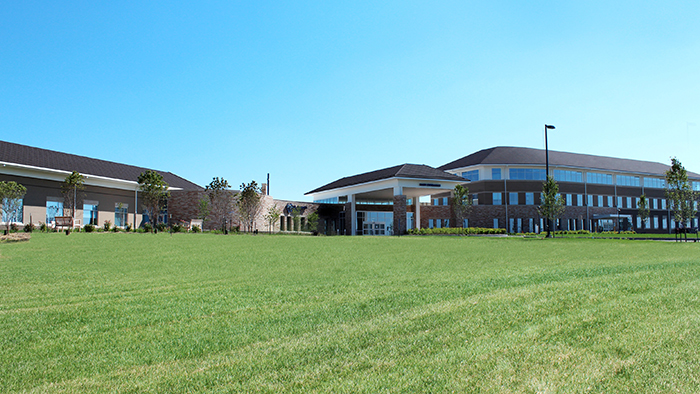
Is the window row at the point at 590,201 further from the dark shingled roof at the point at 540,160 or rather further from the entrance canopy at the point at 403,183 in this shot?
the entrance canopy at the point at 403,183

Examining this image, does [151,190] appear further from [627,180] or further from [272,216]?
[627,180]

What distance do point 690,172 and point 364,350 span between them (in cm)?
8438

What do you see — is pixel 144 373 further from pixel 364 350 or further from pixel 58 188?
pixel 58 188

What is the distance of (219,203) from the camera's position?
40594mm

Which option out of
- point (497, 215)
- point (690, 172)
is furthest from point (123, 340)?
point (690, 172)

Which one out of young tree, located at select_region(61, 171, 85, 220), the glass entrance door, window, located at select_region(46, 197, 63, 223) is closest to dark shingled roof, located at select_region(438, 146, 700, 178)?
the glass entrance door

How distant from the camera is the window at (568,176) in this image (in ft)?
188

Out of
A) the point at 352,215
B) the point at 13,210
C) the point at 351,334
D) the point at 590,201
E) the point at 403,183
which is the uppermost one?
the point at 403,183

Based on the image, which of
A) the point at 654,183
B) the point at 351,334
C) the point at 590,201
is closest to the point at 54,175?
the point at 351,334

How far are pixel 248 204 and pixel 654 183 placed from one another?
189 ft

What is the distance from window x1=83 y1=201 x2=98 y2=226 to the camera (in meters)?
35.2

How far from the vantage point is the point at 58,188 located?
109 feet

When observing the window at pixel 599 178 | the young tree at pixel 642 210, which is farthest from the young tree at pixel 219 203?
the young tree at pixel 642 210

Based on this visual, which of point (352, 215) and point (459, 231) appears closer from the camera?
point (459, 231)
